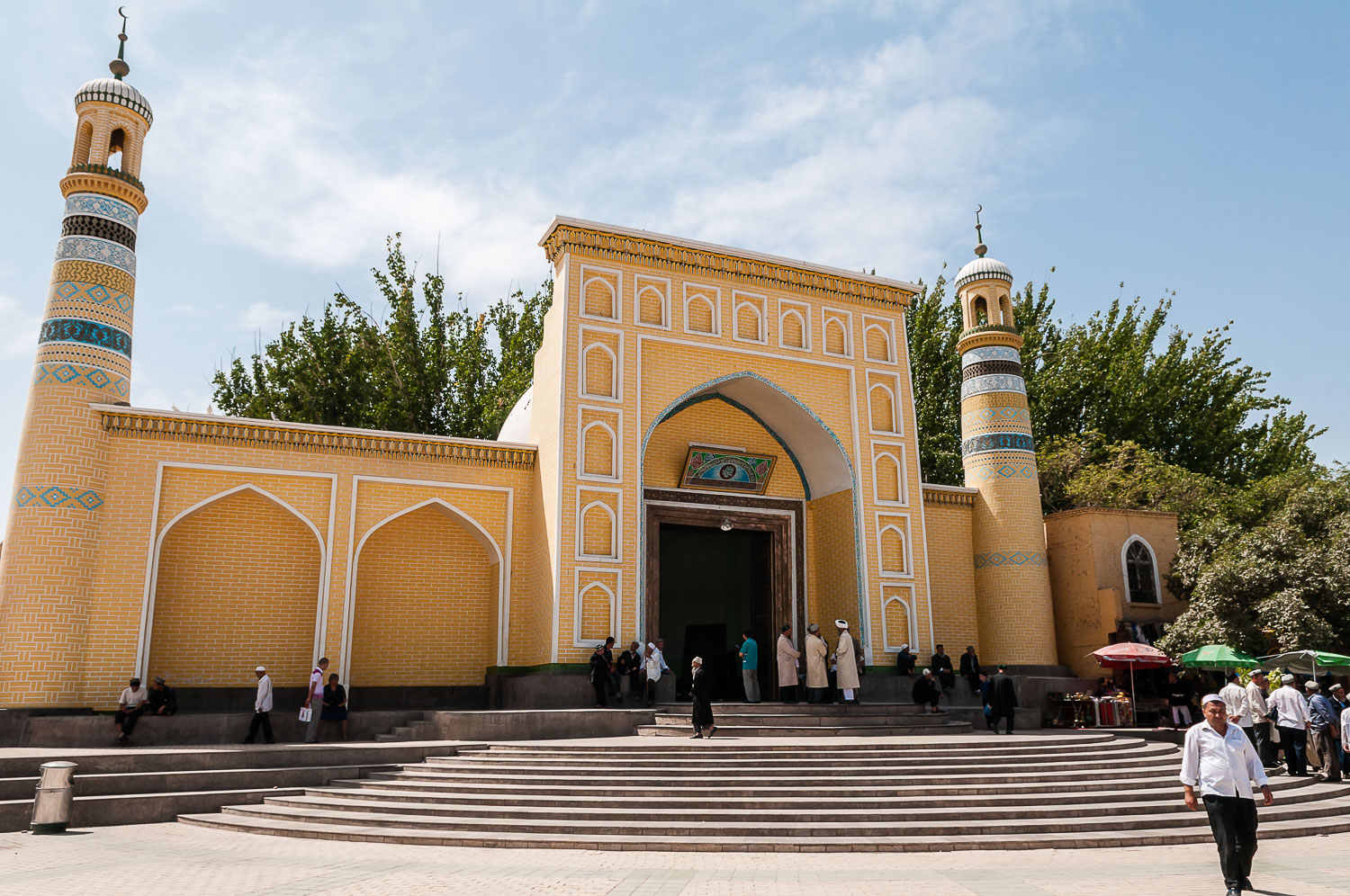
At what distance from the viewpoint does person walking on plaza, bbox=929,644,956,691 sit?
12953 millimetres

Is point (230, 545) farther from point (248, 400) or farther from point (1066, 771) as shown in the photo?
point (248, 400)

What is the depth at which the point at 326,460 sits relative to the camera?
12453mm

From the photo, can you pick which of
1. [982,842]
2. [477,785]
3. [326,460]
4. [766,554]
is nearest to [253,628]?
[326,460]

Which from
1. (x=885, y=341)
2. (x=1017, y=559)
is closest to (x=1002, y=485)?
(x=1017, y=559)

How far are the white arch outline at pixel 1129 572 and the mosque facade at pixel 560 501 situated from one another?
3.3 inches

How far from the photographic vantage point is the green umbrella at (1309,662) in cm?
1198

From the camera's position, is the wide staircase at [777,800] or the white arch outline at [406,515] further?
→ the white arch outline at [406,515]

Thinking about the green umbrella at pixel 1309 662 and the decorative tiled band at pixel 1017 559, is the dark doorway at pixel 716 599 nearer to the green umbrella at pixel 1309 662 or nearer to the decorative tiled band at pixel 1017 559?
the decorative tiled band at pixel 1017 559

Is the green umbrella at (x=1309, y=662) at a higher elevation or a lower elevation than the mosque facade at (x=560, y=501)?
lower

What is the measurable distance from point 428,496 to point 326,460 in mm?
1348

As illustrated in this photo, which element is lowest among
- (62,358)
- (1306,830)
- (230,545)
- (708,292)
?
(1306,830)

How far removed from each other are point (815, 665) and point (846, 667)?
41cm

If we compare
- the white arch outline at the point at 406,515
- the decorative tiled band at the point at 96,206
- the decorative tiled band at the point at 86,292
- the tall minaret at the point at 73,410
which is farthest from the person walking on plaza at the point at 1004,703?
the decorative tiled band at the point at 96,206

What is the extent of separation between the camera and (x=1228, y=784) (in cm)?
507
